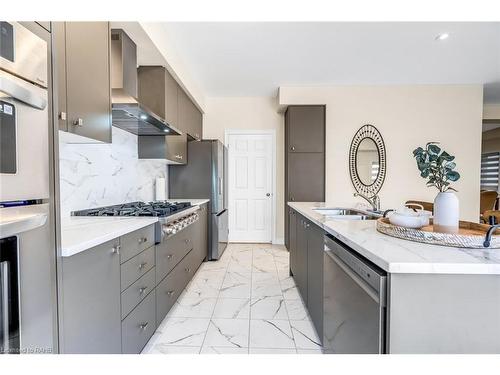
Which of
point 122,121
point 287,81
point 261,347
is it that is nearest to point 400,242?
point 261,347

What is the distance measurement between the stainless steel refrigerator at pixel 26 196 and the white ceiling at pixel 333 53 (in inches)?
81.5

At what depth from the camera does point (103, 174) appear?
221cm

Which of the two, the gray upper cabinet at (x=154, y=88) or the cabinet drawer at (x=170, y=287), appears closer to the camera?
the cabinet drawer at (x=170, y=287)

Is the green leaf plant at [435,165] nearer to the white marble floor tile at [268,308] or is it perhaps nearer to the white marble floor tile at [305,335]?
the white marble floor tile at [305,335]

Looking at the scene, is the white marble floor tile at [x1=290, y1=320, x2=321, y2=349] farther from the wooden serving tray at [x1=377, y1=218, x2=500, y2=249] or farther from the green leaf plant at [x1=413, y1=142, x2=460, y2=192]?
the green leaf plant at [x1=413, y1=142, x2=460, y2=192]

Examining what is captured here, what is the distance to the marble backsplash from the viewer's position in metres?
1.81

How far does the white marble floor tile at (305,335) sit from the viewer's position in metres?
1.79

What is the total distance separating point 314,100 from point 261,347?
368 centimetres

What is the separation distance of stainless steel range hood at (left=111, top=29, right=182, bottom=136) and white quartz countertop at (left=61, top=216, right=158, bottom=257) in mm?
803

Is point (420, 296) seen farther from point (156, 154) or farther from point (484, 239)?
point (156, 154)

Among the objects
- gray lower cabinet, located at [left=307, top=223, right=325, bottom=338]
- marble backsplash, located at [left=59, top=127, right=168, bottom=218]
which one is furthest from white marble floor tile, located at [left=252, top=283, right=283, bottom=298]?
marble backsplash, located at [left=59, top=127, right=168, bottom=218]

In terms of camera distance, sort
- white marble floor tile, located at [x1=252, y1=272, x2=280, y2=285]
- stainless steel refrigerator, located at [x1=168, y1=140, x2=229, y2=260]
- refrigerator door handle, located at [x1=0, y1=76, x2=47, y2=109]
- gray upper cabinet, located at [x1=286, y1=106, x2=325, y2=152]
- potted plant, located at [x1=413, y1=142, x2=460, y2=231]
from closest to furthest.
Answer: refrigerator door handle, located at [x1=0, y1=76, x2=47, y2=109], potted plant, located at [x1=413, y1=142, x2=460, y2=231], white marble floor tile, located at [x1=252, y1=272, x2=280, y2=285], stainless steel refrigerator, located at [x1=168, y1=140, x2=229, y2=260], gray upper cabinet, located at [x1=286, y1=106, x2=325, y2=152]

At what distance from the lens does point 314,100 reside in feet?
13.8

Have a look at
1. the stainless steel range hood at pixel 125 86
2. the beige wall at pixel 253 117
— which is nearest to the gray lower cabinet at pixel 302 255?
the stainless steel range hood at pixel 125 86
